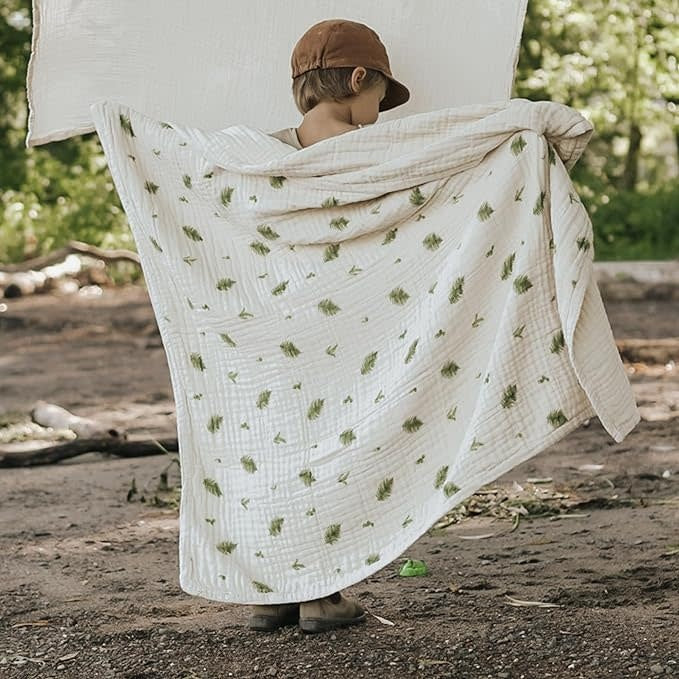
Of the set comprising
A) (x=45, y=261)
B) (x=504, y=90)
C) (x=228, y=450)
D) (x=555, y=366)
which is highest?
(x=504, y=90)

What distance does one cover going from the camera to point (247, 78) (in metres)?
3.81

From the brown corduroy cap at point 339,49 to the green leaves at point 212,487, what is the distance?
102 centimetres

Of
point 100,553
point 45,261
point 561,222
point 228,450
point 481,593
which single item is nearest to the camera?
point 561,222

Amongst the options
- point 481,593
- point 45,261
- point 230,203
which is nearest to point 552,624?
point 481,593

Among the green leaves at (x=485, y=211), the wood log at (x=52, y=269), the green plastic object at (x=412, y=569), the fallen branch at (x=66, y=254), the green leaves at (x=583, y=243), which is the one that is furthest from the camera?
the fallen branch at (x=66, y=254)

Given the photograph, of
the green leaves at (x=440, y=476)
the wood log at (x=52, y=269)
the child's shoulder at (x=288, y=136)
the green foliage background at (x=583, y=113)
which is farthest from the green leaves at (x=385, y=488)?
the green foliage background at (x=583, y=113)

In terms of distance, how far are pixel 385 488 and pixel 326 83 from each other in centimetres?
99

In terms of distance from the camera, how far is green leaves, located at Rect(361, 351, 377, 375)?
10.5ft

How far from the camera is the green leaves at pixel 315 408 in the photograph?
127 inches

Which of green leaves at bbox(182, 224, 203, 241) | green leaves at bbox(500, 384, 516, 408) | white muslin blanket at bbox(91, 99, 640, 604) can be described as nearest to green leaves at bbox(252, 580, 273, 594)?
white muslin blanket at bbox(91, 99, 640, 604)

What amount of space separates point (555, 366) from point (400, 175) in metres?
0.57

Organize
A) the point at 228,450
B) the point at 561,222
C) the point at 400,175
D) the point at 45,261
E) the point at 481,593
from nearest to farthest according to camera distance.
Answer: the point at 561,222
the point at 400,175
the point at 228,450
the point at 481,593
the point at 45,261

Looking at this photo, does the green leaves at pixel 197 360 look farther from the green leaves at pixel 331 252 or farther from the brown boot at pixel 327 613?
the brown boot at pixel 327 613

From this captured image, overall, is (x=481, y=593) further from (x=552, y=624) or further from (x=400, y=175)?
(x=400, y=175)
